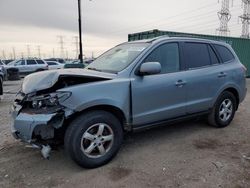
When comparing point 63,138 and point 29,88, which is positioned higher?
point 29,88

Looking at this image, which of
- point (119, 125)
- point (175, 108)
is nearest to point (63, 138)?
point (119, 125)

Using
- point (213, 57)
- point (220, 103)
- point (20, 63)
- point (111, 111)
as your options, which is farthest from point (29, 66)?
point (111, 111)

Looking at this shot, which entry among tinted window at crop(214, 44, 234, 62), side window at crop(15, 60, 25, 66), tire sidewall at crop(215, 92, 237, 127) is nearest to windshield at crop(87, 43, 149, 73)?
tinted window at crop(214, 44, 234, 62)

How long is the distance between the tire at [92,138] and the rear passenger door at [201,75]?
1585mm

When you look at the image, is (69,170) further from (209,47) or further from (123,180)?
(209,47)

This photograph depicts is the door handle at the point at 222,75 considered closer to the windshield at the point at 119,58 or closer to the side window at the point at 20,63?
the windshield at the point at 119,58

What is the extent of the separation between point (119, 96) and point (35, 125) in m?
1.19

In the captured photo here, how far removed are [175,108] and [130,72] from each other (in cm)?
106

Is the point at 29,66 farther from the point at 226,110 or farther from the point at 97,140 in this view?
the point at 97,140

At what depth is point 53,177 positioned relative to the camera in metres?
3.51

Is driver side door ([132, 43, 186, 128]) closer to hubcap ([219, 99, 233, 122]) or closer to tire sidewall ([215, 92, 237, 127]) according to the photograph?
tire sidewall ([215, 92, 237, 127])

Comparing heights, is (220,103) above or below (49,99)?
below

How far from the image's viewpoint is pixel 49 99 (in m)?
3.41

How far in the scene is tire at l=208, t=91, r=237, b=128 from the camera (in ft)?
17.4
